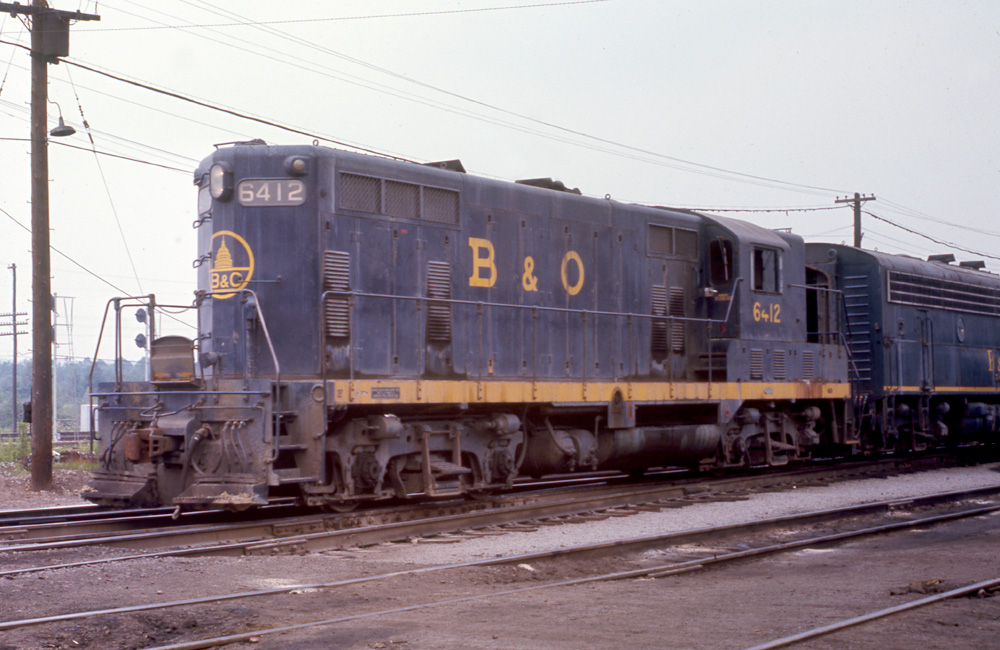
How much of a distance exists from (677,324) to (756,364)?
1396 millimetres

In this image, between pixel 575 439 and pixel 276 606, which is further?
pixel 575 439

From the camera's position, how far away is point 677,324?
1420cm

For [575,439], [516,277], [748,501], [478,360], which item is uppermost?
[516,277]

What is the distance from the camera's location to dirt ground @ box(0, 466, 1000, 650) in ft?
17.4

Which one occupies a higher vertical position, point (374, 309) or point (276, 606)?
point (374, 309)

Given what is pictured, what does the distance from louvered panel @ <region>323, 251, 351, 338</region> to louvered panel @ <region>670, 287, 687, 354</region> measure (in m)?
5.40

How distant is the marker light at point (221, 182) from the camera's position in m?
10.2

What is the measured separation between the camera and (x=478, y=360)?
11320mm

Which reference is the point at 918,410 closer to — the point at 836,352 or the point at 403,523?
the point at 836,352

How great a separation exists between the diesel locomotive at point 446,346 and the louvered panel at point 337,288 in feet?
0.07

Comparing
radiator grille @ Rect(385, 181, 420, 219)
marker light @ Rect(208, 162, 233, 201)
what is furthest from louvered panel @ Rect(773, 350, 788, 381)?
marker light @ Rect(208, 162, 233, 201)

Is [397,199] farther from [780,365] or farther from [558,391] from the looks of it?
[780,365]

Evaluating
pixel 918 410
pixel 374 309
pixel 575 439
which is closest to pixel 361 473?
pixel 374 309

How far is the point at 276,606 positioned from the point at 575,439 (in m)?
6.67
